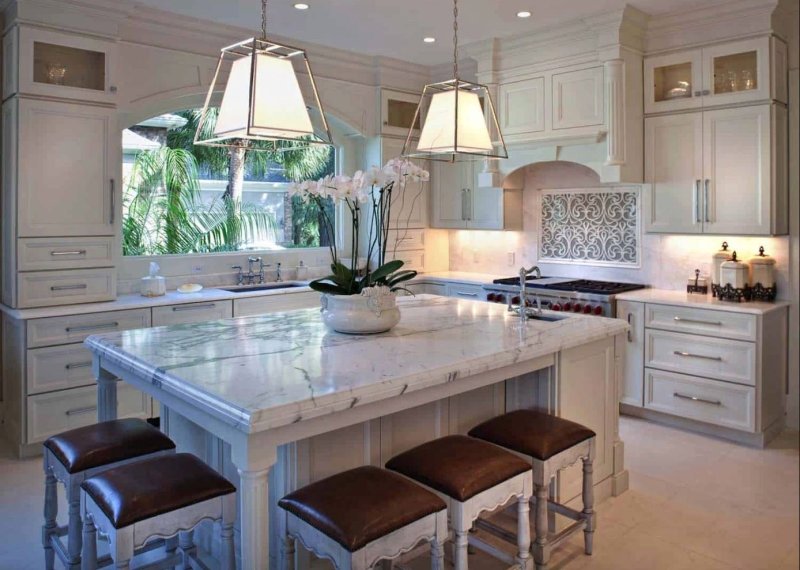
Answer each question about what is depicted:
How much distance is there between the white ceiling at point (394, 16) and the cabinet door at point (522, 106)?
1.37ft

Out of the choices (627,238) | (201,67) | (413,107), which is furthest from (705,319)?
(201,67)

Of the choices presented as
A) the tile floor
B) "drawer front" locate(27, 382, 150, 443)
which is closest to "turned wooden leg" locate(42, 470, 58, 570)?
the tile floor

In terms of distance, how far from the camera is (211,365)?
7.54ft

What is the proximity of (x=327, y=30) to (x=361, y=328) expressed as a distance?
9.92 feet

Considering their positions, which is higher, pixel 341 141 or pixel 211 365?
pixel 341 141

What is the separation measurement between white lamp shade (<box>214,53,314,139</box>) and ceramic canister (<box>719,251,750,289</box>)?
3260mm

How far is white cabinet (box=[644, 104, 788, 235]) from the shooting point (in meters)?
4.23

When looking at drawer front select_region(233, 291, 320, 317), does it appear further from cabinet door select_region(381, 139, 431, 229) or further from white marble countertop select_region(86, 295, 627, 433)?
white marble countertop select_region(86, 295, 627, 433)

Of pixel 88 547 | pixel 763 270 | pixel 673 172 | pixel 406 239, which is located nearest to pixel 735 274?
pixel 763 270

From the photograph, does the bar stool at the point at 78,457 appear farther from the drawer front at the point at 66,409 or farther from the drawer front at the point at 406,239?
the drawer front at the point at 406,239

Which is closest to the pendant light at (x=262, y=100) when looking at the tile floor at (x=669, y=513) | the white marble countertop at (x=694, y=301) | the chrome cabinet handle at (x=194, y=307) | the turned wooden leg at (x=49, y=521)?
the turned wooden leg at (x=49, y=521)

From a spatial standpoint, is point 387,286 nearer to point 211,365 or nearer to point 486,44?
point 211,365

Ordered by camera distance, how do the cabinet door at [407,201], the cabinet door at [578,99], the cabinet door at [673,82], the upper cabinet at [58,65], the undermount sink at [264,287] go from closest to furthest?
the upper cabinet at [58,65] → the cabinet door at [673,82] → the cabinet door at [578,99] → the undermount sink at [264,287] → the cabinet door at [407,201]

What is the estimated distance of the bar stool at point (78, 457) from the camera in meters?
2.36
